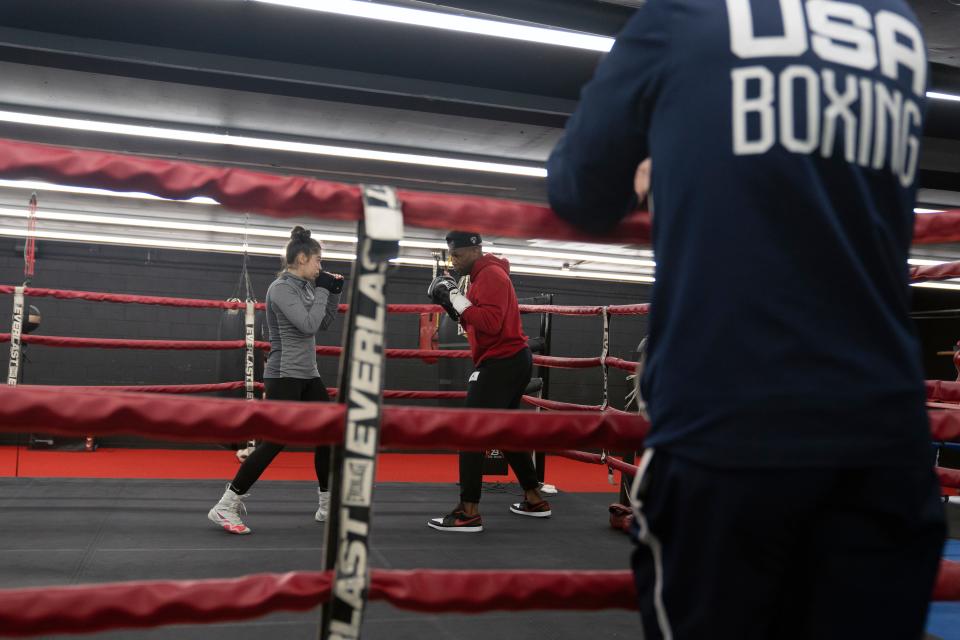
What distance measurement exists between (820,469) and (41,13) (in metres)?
5.02

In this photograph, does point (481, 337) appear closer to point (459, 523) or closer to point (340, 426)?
point (459, 523)

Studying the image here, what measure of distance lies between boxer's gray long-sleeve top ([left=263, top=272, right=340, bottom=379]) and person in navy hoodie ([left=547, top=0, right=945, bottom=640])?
8.69ft

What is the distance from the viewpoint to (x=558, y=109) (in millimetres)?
5137

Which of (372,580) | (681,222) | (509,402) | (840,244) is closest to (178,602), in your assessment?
(372,580)

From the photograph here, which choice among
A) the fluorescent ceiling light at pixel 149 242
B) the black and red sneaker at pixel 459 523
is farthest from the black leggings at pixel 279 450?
the fluorescent ceiling light at pixel 149 242

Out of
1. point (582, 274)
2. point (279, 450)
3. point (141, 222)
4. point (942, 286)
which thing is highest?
point (942, 286)

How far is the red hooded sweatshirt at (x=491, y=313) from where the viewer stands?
3.33 m

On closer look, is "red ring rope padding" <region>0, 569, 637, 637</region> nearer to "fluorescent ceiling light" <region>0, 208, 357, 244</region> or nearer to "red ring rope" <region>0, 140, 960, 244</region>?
"red ring rope" <region>0, 140, 960, 244</region>

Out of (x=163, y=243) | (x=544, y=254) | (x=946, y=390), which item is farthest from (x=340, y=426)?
(x=163, y=243)

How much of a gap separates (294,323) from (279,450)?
0.57 m

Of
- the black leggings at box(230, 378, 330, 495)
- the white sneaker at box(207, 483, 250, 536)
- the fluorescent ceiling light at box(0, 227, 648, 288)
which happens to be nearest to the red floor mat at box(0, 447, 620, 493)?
the fluorescent ceiling light at box(0, 227, 648, 288)

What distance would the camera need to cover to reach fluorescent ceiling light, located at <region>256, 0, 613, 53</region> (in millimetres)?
3840

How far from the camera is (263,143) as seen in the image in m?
5.85

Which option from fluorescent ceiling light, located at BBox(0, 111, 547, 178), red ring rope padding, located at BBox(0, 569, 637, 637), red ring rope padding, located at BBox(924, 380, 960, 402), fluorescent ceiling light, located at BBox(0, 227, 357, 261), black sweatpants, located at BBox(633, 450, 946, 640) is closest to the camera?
black sweatpants, located at BBox(633, 450, 946, 640)
